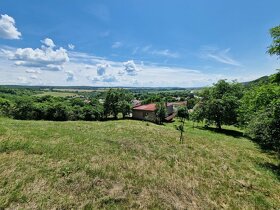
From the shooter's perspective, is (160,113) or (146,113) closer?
(160,113)

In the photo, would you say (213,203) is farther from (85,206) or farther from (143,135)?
(143,135)

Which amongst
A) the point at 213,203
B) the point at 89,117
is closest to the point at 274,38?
the point at 213,203

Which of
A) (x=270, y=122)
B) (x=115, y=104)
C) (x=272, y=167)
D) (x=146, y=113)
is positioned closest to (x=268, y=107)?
(x=270, y=122)

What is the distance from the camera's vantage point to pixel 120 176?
8250 millimetres

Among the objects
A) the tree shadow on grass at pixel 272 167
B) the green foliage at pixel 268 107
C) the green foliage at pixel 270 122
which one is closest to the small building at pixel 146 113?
the green foliage at pixel 270 122

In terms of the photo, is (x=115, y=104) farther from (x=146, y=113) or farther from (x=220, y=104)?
(x=220, y=104)

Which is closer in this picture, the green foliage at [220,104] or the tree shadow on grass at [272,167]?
the tree shadow on grass at [272,167]

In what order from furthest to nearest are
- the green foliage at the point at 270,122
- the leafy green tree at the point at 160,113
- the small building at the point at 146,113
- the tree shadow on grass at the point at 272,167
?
the small building at the point at 146,113 < the leafy green tree at the point at 160,113 < the green foliage at the point at 270,122 < the tree shadow on grass at the point at 272,167

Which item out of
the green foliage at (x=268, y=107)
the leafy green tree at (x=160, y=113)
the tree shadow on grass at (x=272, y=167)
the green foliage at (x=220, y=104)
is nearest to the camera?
the green foliage at (x=268, y=107)

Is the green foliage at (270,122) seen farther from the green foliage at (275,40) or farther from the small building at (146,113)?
the small building at (146,113)

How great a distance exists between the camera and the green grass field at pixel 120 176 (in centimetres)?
659

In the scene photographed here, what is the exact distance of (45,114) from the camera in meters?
43.2

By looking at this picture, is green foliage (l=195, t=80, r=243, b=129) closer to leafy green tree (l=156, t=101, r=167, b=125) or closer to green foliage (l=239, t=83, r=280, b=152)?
leafy green tree (l=156, t=101, r=167, b=125)

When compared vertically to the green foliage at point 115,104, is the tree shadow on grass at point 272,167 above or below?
above
